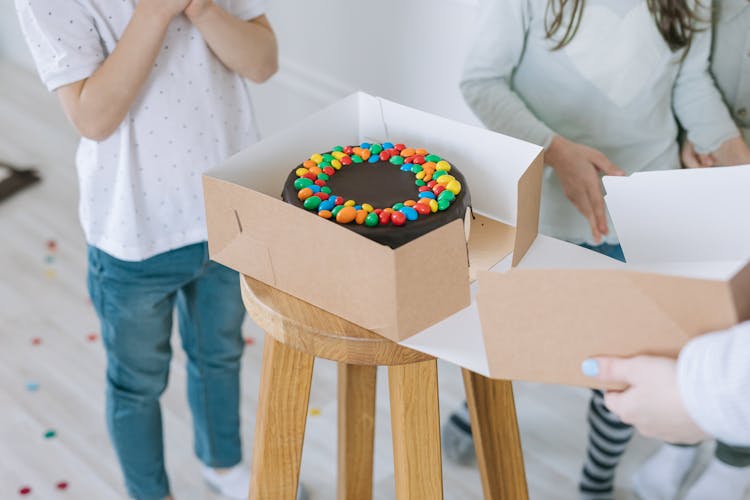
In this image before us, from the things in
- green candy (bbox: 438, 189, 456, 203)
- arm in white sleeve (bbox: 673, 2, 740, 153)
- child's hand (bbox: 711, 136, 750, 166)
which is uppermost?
green candy (bbox: 438, 189, 456, 203)

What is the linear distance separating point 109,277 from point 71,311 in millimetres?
882

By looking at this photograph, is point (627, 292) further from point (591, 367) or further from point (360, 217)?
point (360, 217)

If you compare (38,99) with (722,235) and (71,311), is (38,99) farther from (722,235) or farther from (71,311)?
(722,235)

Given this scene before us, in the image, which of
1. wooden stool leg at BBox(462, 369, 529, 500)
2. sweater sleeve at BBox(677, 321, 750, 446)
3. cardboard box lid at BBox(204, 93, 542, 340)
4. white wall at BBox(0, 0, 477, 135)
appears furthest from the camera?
white wall at BBox(0, 0, 477, 135)

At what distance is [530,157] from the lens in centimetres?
100

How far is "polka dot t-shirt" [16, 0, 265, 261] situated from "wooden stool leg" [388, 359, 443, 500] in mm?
497

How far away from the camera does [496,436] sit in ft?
3.96

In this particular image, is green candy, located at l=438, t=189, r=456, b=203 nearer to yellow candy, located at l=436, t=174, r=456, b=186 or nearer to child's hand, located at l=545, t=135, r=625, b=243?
yellow candy, located at l=436, t=174, r=456, b=186

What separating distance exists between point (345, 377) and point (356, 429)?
11cm

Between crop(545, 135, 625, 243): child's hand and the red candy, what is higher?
the red candy

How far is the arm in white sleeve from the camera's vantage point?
4.48 feet

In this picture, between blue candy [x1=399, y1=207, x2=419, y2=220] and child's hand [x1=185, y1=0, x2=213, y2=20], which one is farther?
child's hand [x1=185, y1=0, x2=213, y2=20]

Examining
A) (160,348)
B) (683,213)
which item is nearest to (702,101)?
(683,213)

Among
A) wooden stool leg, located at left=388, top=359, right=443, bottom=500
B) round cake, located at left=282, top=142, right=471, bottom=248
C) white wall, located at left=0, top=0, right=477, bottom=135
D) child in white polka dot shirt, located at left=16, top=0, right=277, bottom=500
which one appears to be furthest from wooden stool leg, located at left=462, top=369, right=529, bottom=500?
white wall, located at left=0, top=0, right=477, bottom=135
